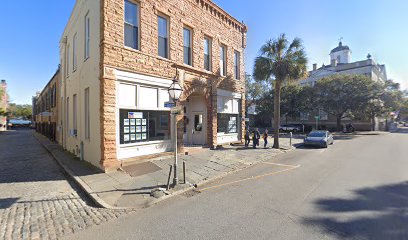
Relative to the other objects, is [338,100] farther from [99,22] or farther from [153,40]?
[99,22]

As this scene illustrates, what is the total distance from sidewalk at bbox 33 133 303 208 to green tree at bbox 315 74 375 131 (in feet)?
82.5

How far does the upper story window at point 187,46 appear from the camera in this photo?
12.1 m

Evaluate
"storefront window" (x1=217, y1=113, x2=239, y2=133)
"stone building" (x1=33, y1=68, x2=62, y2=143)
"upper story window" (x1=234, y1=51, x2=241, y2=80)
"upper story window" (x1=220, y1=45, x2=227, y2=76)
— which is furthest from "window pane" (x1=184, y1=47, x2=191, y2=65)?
"stone building" (x1=33, y1=68, x2=62, y2=143)

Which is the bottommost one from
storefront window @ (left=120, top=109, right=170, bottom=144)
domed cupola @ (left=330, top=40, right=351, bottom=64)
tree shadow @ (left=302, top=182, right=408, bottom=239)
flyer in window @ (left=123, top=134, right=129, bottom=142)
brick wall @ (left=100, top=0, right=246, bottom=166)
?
tree shadow @ (left=302, top=182, right=408, bottom=239)

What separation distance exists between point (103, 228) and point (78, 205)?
5.74 ft

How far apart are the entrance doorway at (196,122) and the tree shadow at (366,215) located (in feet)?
29.7

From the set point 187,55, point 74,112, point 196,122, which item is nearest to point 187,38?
point 187,55

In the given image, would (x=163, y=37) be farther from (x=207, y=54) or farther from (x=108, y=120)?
(x=108, y=120)

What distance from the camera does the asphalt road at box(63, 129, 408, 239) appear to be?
159 inches

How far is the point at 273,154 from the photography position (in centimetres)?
1315

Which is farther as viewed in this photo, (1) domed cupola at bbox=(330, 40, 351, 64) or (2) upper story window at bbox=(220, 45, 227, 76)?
(1) domed cupola at bbox=(330, 40, 351, 64)

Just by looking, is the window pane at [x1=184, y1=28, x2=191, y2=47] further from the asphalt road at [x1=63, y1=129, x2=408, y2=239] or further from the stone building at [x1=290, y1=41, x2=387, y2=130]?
the stone building at [x1=290, y1=41, x2=387, y2=130]

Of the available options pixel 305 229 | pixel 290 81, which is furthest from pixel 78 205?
pixel 290 81

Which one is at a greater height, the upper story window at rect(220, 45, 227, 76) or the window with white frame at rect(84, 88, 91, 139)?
the upper story window at rect(220, 45, 227, 76)
